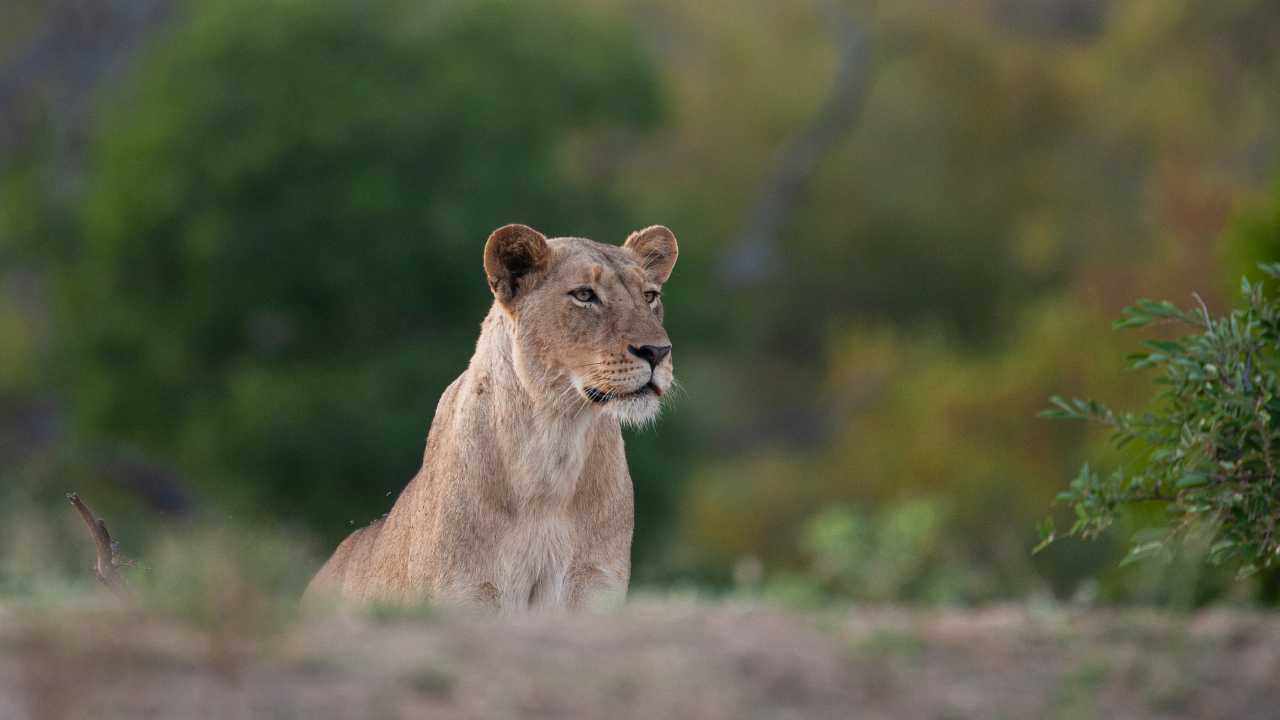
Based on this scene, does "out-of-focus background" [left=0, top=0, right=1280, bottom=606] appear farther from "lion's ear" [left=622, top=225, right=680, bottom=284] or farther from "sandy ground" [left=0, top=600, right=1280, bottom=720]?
"sandy ground" [left=0, top=600, right=1280, bottom=720]

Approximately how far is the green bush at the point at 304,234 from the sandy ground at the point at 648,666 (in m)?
25.9

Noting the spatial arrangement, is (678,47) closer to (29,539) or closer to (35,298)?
(35,298)

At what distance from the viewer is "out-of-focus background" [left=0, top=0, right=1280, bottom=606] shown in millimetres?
32125

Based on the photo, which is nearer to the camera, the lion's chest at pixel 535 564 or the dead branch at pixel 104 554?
the dead branch at pixel 104 554

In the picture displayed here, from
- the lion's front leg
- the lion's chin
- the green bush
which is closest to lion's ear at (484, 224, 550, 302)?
the lion's chin

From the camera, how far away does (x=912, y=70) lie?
50281mm

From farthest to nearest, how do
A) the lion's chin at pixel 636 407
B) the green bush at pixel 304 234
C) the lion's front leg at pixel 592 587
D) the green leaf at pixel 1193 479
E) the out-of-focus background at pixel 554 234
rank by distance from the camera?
the out-of-focus background at pixel 554 234
the green bush at pixel 304 234
the lion's chin at pixel 636 407
the lion's front leg at pixel 592 587
the green leaf at pixel 1193 479

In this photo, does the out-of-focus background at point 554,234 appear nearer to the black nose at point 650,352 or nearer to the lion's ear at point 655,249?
the lion's ear at point 655,249

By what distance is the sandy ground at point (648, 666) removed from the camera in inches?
168

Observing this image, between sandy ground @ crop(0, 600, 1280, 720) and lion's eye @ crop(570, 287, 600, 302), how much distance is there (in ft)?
7.04

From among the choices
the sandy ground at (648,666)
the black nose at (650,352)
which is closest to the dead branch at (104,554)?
the sandy ground at (648,666)

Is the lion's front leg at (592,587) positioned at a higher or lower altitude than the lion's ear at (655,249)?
lower

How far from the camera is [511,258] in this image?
7.39m

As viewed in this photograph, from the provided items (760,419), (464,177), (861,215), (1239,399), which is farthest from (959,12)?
(1239,399)
